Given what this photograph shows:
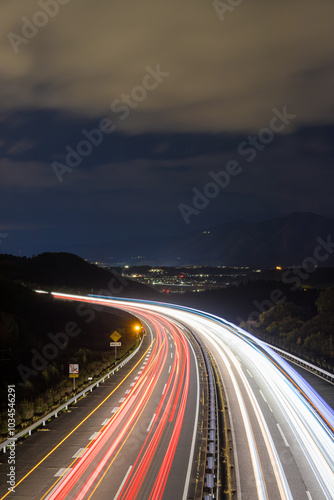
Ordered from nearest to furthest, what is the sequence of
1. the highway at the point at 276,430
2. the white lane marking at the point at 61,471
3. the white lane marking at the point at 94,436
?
the highway at the point at 276,430 → the white lane marking at the point at 61,471 → the white lane marking at the point at 94,436

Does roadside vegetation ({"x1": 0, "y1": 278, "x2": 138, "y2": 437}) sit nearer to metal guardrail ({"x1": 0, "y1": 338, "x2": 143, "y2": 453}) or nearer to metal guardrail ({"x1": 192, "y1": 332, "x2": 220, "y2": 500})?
metal guardrail ({"x1": 0, "y1": 338, "x2": 143, "y2": 453})

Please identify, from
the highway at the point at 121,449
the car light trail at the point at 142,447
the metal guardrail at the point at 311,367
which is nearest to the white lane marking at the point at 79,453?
the highway at the point at 121,449

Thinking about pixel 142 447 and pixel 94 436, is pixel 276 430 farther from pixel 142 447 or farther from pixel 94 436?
pixel 94 436

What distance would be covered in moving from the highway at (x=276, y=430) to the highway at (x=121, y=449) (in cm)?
235

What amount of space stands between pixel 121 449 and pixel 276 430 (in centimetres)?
786

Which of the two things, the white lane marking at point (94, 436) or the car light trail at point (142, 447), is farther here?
the white lane marking at point (94, 436)

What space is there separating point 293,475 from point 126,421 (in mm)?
9826

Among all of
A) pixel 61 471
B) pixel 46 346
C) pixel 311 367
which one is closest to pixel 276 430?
pixel 61 471

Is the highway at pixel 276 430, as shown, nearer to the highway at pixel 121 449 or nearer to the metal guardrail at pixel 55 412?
the highway at pixel 121 449

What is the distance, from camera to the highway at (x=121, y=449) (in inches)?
630

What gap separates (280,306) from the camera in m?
74.9

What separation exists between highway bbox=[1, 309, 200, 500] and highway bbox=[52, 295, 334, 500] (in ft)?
7.72

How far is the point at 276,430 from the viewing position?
2267 centimetres

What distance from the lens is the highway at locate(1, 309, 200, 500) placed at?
1600 cm
